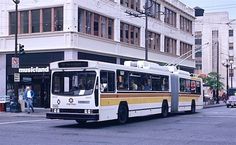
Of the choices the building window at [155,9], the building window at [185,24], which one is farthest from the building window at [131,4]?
the building window at [185,24]

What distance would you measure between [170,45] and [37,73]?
24.8m

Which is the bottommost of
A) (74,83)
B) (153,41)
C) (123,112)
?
(123,112)

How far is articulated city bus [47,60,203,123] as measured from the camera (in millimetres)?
19656

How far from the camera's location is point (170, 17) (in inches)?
2341

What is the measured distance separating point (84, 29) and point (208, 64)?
6522cm

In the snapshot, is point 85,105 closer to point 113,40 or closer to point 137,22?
point 113,40

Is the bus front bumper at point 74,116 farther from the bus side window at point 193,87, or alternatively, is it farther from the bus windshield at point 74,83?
the bus side window at point 193,87

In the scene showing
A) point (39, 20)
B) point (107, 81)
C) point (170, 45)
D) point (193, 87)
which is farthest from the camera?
point (170, 45)

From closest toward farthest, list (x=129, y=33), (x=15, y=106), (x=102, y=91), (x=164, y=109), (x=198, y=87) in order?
(x=102, y=91) → (x=164, y=109) → (x=15, y=106) → (x=198, y=87) → (x=129, y=33)

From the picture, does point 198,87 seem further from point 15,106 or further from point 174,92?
point 15,106

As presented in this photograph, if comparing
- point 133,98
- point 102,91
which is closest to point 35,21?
point 133,98

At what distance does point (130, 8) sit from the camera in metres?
47.5

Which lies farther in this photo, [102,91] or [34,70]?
[34,70]

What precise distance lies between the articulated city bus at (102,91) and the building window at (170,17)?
1257 inches
